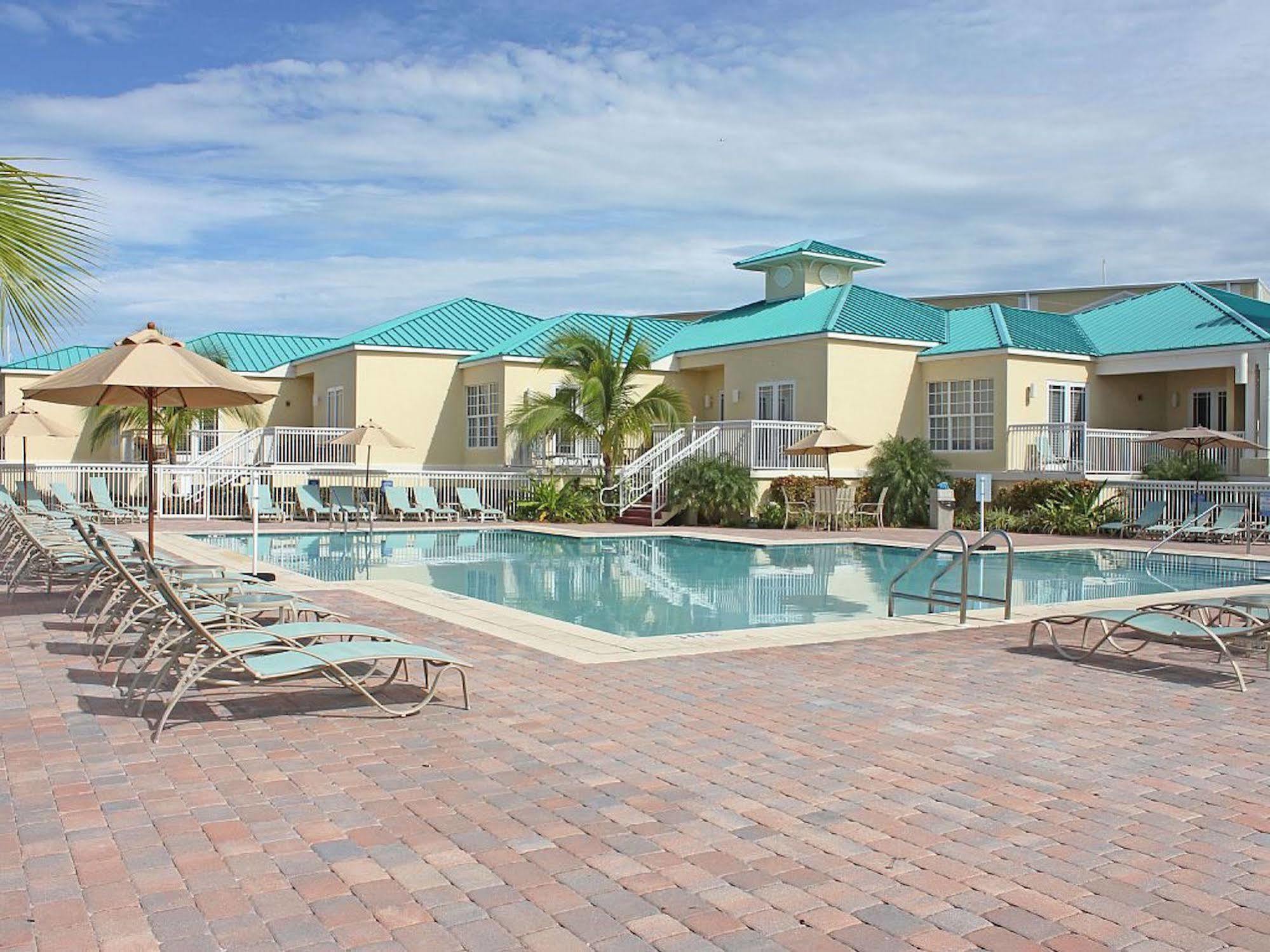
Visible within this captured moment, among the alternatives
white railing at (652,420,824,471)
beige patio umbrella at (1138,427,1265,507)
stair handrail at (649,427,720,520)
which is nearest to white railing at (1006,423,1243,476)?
beige patio umbrella at (1138,427,1265,507)

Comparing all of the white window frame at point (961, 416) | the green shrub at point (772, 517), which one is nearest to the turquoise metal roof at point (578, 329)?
the green shrub at point (772, 517)

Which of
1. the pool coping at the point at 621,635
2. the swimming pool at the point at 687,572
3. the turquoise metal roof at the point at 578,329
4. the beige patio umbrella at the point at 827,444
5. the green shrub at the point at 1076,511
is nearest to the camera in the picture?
the pool coping at the point at 621,635

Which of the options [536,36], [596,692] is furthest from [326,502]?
[596,692]

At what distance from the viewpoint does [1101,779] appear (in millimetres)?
5602

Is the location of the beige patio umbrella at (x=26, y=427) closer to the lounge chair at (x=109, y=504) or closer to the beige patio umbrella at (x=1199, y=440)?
the lounge chair at (x=109, y=504)

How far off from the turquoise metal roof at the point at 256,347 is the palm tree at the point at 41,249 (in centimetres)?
2948

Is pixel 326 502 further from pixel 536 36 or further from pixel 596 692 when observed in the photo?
pixel 596 692

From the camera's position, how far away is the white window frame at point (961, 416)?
27.1m

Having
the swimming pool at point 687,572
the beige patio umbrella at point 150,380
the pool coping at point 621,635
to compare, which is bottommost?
the swimming pool at point 687,572

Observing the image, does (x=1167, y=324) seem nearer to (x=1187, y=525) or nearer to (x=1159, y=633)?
(x=1187, y=525)

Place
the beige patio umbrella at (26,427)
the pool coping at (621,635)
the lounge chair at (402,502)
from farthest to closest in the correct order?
the lounge chair at (402,502), the beige patio umbrella at (26,427), the pool coping at (621,635)

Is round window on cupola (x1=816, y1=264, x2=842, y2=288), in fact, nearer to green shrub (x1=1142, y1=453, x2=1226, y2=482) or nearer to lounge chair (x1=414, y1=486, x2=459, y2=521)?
green shrub (x1=1142, y1=453, x2=1226, y2=482)

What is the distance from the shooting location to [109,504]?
23234 mm

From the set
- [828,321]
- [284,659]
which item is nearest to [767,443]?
[828,321]
